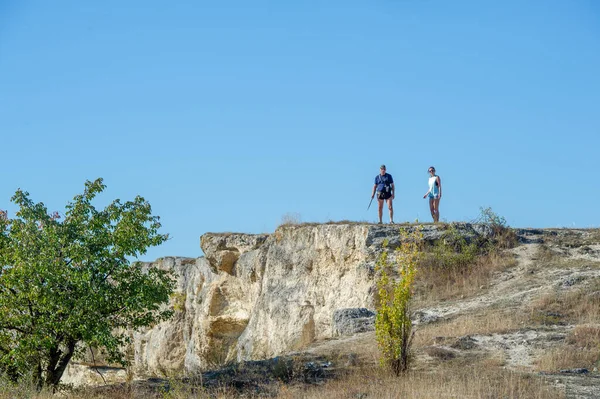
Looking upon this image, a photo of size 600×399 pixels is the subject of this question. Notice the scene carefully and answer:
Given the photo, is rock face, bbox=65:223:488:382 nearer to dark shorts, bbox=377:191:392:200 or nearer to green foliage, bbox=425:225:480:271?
green foliage, bbox=425:225:480:271

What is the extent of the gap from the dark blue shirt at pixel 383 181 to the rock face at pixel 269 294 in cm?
136

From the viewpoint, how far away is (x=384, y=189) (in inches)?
1014

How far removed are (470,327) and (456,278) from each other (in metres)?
4.99

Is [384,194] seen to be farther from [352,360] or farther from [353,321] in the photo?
[352,360]

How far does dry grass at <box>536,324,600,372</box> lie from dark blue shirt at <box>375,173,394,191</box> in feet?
31.9

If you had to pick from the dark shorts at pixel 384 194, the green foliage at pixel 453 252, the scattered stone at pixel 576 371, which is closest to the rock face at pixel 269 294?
the green foliage at pixel 453 252

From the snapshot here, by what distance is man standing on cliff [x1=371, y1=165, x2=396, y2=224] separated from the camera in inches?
1016

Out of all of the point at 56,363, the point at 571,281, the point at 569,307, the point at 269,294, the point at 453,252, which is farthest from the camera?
the point at 269,294

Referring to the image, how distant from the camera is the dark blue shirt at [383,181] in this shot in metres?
25.8

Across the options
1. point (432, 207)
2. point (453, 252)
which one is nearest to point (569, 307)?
point (453, 252)

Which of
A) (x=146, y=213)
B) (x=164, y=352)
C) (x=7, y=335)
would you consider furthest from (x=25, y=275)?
(x=164, y=352)

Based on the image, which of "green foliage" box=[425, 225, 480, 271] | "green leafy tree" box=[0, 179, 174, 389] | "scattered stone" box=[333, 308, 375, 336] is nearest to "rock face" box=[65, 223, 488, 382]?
A: "scattered stone" box=[333, 308, 375, 336]

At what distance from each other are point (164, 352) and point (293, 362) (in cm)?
2308

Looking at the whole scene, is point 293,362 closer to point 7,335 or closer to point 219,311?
point 7,335
